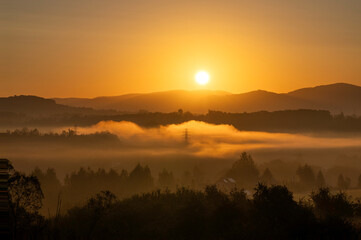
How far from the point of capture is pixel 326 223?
56344 mm

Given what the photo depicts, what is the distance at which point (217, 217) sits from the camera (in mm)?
77938

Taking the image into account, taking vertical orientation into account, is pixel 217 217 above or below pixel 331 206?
above

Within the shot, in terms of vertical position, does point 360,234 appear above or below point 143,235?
above

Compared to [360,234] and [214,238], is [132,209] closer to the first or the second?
[214,238]

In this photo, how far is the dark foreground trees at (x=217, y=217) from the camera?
58697 mm

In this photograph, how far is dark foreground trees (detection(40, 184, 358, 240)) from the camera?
193ft

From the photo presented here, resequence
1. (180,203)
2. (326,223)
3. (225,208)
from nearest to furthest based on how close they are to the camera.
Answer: (326,223), (225,208), (180,203)

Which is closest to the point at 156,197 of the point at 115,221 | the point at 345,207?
the point at 115,221

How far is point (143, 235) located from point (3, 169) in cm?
8083

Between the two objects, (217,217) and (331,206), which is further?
(331,206)

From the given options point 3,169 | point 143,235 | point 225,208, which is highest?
point 3,169

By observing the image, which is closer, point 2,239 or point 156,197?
point 2,239

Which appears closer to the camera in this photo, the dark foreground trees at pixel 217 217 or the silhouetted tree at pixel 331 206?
the dark foreground trees at pixel 217 217

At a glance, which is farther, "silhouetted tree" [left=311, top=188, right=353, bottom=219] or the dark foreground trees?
"silhouetted tree" [left=311, top=188, right=353, bottom=219]
